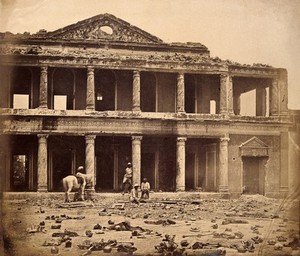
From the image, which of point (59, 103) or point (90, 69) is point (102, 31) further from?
point (59, 103)

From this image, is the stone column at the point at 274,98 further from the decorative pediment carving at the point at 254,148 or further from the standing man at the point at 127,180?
the standing man at the point at 127,180

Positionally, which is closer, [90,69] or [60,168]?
[60,168]

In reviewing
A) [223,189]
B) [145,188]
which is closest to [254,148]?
[223,189]

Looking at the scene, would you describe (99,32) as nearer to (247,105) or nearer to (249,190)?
(247,105)

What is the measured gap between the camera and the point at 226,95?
23.1 feet

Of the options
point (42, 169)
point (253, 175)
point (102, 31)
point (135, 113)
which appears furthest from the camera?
point (253, 175)

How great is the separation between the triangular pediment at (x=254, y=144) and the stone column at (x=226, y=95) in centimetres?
44

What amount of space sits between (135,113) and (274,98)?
72.3 inches

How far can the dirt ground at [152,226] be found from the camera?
20.7 ft

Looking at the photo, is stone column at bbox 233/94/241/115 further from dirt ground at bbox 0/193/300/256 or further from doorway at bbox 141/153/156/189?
doorway at bbox 141/153/156/189

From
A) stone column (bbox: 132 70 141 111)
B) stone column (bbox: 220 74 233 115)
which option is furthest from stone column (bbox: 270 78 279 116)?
stone column (bbox: 132 70 141 111)

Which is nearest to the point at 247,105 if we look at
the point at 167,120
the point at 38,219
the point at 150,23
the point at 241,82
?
the point at 241,82

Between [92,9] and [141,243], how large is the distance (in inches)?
111

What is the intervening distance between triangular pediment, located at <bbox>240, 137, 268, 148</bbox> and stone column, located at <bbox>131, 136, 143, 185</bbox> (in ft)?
4.46
